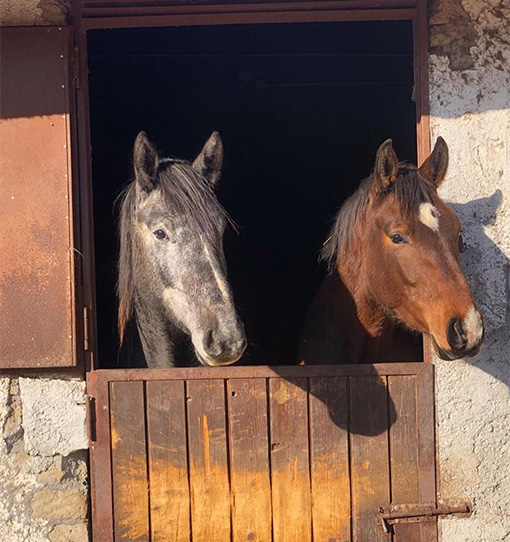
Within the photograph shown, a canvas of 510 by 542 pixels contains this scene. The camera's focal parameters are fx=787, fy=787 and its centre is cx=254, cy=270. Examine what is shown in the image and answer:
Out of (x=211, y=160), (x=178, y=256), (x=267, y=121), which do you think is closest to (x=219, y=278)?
(x=178, y=256)

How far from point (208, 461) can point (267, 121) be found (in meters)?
4.97

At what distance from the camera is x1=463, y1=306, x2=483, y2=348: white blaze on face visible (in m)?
3.09

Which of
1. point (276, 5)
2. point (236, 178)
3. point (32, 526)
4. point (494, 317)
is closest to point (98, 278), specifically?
point (32, 526)

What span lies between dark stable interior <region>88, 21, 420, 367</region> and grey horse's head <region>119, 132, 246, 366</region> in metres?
2.04

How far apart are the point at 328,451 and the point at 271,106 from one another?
4.88 metres

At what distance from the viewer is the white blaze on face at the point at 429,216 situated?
3.37 meters

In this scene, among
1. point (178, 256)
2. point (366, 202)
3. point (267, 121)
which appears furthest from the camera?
point (267, 121)

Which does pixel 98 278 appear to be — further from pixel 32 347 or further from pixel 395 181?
pixel 395 181

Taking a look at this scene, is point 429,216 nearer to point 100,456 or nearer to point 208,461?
point 208,461

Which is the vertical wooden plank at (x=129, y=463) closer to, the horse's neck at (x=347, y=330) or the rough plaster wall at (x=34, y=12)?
the horse's neck at (x=347, y=330)

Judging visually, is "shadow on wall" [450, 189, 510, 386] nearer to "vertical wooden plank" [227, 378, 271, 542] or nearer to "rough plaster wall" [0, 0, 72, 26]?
"vertical wooden plank" [227, 378, 271, 542]

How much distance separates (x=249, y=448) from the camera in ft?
11.4

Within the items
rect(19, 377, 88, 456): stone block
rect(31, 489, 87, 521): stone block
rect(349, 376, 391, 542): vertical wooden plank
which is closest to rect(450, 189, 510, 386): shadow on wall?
rect(349, 376, 391, 542): vertical wooden plank

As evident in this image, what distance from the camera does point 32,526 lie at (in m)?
3.44
